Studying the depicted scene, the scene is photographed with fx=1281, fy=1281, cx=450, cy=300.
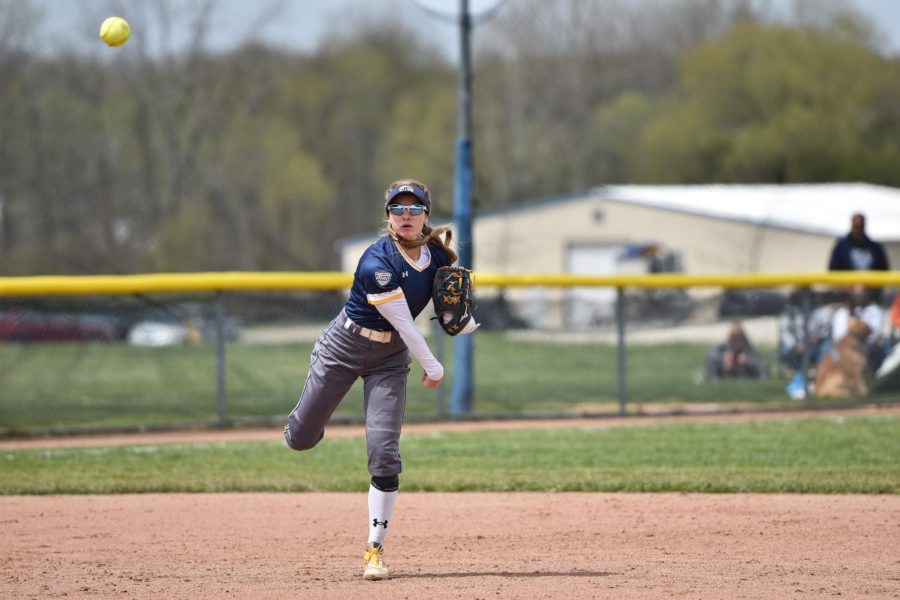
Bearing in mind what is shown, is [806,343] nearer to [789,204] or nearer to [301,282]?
[301,282]

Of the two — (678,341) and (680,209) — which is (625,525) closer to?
(678,341)

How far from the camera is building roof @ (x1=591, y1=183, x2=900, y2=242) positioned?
30906mm

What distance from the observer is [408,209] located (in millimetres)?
5992

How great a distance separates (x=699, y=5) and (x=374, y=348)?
170 ft

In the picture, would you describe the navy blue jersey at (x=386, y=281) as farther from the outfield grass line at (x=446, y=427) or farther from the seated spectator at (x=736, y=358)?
the seated spectator at (x=736, y=358)

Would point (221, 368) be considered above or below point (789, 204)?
below

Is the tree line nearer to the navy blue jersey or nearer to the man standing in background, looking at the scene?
the man standing in background

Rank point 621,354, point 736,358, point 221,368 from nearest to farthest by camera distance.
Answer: point 221,368, point 621,354, point 736,358

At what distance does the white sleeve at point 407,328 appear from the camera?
5.93 meters

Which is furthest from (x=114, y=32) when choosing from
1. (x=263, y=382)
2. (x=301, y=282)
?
(x=263, y=382)

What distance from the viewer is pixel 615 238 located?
1313 inches

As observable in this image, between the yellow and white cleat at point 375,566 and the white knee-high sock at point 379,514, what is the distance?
67mm

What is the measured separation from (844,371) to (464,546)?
28.3ft

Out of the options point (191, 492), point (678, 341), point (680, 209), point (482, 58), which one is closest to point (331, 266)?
point (482, 58)
